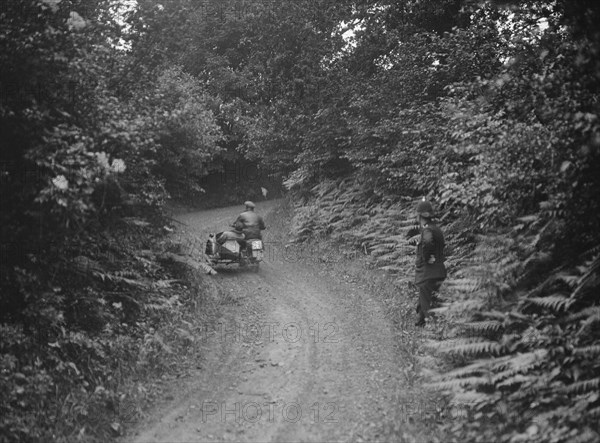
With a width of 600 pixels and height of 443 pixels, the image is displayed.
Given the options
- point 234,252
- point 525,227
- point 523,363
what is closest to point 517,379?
point 523,363

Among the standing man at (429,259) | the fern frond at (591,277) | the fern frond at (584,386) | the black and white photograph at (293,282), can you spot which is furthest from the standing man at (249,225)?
the fern frond at (584,386)

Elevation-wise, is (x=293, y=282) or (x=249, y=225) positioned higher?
(x=249, y=225)

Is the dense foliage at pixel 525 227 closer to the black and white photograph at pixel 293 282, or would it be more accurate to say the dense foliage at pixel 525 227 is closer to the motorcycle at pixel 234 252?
the black and white photograph at pixel 293 282

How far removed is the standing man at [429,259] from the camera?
9.64 m

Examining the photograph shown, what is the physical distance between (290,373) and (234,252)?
662 cm

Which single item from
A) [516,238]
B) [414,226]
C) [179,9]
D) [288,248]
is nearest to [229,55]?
[288,248]

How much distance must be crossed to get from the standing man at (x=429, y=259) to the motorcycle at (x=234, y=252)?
21.5 ft

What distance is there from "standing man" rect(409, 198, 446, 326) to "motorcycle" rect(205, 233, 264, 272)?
6549 mm

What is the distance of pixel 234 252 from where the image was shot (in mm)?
14773

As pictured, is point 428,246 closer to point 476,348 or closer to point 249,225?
point 476,348

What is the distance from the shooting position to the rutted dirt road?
7066mm

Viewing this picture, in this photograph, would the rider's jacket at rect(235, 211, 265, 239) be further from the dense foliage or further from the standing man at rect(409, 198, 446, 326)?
the standing man at rect(409, 198, 446, 326)

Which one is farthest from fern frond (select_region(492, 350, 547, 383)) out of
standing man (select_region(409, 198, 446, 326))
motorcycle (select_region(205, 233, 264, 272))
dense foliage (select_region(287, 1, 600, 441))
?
motorcycle (select_region(205, 233, 264, 272))

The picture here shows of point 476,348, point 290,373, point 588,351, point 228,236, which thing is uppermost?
point 228,236
